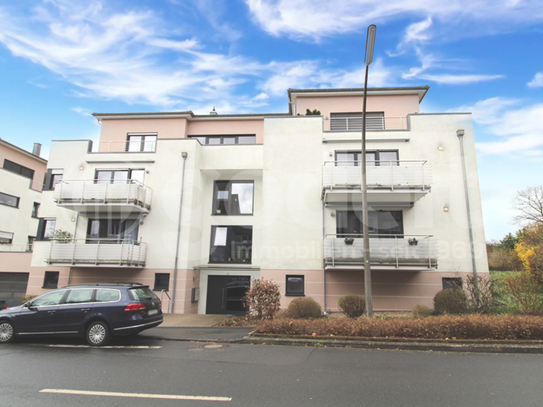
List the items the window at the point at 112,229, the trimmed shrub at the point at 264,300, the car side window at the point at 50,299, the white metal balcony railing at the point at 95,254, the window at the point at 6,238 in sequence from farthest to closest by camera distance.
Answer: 1. the window at the point at 6,238
2. the window at the point at 112,229
3. the white metal balcony railing at the point at 95,254
4. the trimmed shrub at the point at 264,300
5. the car side window at the point at 50,299

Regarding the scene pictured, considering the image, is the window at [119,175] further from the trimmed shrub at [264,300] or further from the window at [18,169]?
the window at [18,169]

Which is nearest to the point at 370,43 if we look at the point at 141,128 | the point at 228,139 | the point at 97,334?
the point at 97,334

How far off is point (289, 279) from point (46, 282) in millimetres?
12258

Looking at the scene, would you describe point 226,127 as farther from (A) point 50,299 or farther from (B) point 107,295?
(A) point 50,299

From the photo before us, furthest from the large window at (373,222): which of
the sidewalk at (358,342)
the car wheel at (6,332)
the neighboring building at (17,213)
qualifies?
the neighboring building at (17,213)

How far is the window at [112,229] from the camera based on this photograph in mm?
17734

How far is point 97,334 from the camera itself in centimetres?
923

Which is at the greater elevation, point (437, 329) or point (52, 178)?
point (52, 178)

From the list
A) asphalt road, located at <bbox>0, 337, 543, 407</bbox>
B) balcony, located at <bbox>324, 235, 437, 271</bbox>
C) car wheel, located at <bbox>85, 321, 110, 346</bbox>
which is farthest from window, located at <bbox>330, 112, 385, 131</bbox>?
car wheel, located at <bbox>85, 321, 110, 346</bbox>

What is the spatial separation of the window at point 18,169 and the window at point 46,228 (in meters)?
9.53

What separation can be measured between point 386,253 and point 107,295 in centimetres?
1012

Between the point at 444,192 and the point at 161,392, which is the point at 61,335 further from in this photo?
the point at 444,192

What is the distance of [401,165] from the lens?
1612cm

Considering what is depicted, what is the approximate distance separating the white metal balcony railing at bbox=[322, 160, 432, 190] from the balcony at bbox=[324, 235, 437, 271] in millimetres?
2211
